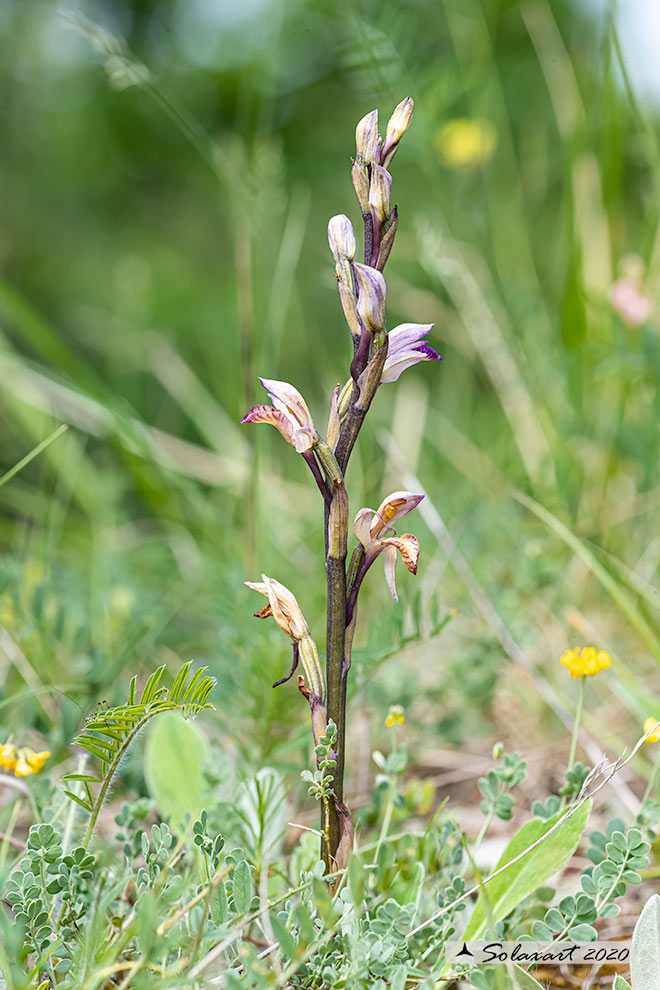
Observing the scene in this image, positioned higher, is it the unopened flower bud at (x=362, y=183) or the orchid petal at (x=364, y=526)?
the unopened flower bud at (x=362, y=183)

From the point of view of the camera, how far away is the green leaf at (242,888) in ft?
2.34

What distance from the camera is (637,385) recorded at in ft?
6.49

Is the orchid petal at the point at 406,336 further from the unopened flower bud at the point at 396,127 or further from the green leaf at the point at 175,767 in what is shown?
the green leaf at the point at 175,767

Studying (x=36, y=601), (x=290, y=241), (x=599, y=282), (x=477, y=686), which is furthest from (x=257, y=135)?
(x=599, y=282)

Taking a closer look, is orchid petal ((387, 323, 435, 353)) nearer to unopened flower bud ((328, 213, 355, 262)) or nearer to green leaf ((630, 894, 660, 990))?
unopened flower bud ((328, 213, 355, 262))

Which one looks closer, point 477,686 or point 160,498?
point 477,686

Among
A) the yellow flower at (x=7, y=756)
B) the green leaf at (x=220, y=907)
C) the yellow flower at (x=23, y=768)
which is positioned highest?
Result: the yellow flower at (x=7, y=756)

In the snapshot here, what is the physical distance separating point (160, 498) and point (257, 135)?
0.93 meters

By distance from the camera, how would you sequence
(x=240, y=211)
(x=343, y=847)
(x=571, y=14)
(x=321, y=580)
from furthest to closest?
(x=571, y=14) < (x=321, y=580) < (x=240, y=211) < (x=343, y=847)

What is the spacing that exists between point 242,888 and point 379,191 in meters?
0.63

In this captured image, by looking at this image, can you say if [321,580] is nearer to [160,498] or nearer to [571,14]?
[160,498]

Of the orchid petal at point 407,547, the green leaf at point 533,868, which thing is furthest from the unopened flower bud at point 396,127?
the green leaf at point 533,868

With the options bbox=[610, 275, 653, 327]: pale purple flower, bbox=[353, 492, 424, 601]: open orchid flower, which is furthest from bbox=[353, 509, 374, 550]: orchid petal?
bbox=[610, 275, 653, 327]: pale purple flower

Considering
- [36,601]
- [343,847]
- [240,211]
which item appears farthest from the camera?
[240,211]
